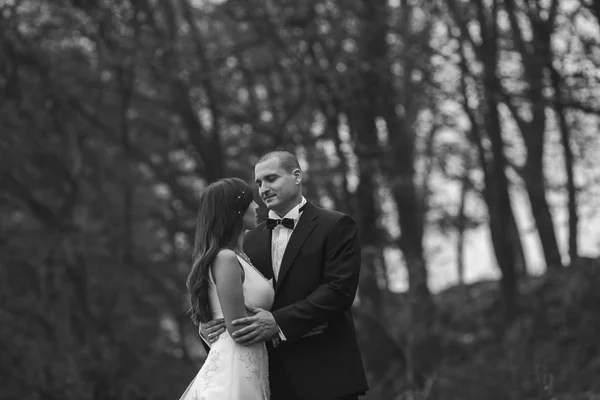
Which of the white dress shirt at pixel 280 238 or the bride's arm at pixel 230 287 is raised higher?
the white dress shirt at pixel 280 238

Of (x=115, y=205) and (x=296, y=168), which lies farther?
(x=115, y=205)

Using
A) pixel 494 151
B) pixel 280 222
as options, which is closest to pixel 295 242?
pixel 280 222

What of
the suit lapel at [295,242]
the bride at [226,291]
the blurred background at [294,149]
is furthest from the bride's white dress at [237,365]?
the blurred background at [294,149]

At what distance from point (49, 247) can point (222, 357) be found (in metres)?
9.28

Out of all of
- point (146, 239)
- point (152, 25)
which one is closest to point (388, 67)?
point (152, 25)

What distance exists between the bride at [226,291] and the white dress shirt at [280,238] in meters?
0.21

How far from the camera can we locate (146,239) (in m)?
22.7

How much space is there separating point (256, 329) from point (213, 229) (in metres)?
0.57

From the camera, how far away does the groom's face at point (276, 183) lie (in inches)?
205

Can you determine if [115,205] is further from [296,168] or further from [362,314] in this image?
[296,168]

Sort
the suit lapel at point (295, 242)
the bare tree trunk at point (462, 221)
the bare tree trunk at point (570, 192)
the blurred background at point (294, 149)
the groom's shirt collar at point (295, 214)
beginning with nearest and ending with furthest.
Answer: the suit lapel at point (295, 242) < the groom's shirt collar at point (295, 214) < the blurred background at point (294, 149) < the bare tree trunk at point (570, 192) < the bare tree trunk at point (462, 221)

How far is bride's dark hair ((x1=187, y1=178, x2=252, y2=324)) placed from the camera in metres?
5.00

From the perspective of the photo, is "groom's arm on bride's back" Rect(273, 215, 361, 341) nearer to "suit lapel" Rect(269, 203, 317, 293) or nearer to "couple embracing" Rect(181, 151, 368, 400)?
"couple embracing" Rect(181, 151, 368, 400)

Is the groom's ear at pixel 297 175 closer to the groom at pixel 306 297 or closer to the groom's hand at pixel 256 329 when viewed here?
the groom at pixel 306 297
